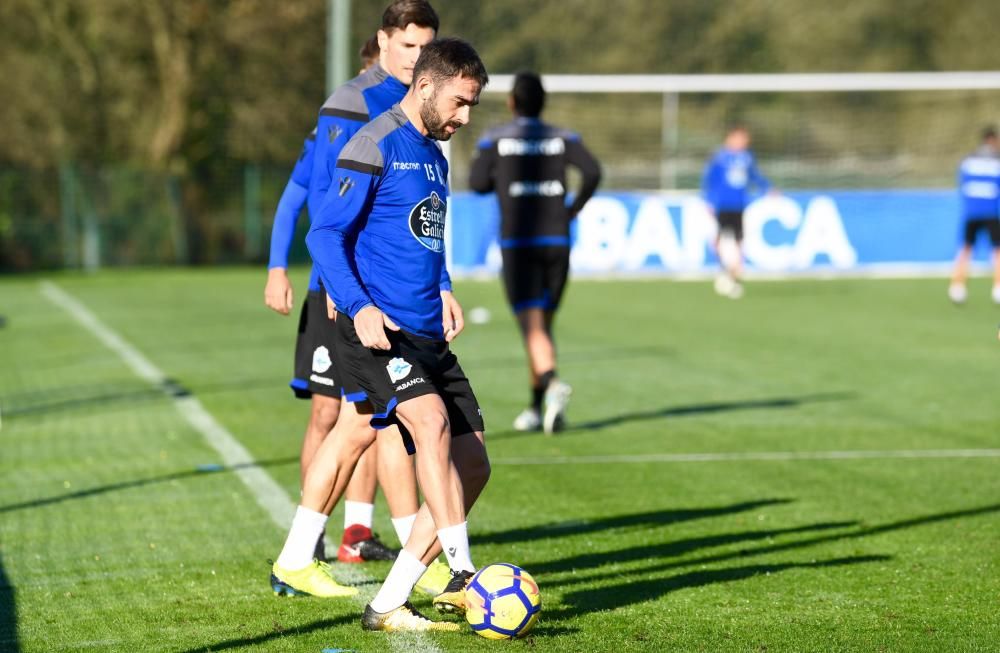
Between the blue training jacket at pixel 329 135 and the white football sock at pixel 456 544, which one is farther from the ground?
the blue training jacket at pixel 329 135

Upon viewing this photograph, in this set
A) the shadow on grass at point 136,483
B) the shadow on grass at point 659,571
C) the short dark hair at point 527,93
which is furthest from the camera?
the short dark hair at point 527,93

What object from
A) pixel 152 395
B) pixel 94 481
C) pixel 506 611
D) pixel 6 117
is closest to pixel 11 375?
pixel 152 395

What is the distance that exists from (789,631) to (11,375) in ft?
31.6

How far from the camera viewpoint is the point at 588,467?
8.35 m

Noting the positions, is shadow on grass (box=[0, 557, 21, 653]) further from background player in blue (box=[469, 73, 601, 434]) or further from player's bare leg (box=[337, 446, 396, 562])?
background player in blue (box=[469, 73, 601, 434])

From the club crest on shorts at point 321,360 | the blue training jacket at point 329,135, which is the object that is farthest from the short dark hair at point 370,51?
the club crest on shorts at point 321,360

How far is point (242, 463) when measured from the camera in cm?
833

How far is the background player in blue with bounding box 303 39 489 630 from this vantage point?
15.5 feet

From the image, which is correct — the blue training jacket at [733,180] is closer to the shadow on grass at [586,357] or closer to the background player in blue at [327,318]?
the shadow on grass at [586,357]

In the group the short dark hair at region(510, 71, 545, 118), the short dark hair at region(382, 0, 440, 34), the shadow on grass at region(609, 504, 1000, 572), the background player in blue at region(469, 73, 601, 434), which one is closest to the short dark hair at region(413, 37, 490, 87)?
the short dark hair at region(382, 0, 440, 34)

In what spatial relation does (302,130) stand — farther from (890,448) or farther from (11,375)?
(890,448)

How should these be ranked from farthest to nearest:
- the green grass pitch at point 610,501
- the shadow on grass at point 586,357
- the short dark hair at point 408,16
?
1. the shadow on grass at point 586,357
2. the short dark hair at point 408,16
3. the green grass pitch at point 610,501

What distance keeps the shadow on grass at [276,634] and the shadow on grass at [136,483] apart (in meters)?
2.72

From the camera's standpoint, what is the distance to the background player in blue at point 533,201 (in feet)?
32.7
